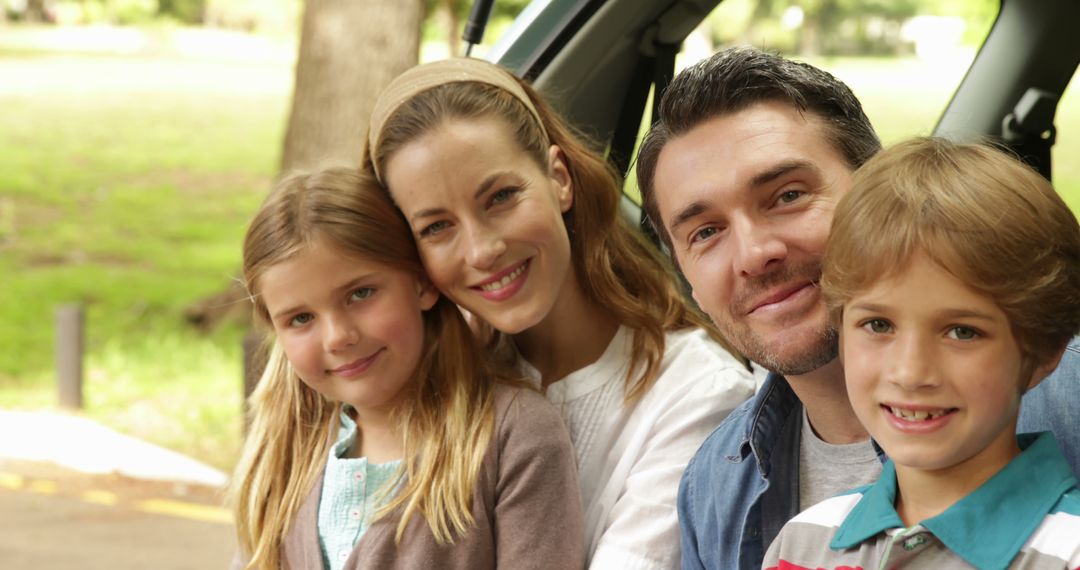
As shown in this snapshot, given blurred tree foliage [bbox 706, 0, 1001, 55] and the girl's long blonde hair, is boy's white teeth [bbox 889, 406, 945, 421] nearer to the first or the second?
the girl's long blonde hair

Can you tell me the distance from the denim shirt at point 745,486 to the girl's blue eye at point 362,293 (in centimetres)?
70

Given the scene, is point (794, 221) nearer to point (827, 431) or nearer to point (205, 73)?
point (827, 431)

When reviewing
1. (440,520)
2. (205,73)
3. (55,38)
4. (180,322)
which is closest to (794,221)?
(440,520)

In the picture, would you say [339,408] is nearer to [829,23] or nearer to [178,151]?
[178,151]

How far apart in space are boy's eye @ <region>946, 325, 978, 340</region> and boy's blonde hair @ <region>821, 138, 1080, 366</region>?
0.15 ft

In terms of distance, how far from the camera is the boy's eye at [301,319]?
Answer: 252cm

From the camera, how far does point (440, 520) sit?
234cm

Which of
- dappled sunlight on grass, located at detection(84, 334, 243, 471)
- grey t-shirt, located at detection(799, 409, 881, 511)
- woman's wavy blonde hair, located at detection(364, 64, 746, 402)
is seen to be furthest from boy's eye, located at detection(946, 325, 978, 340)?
dappled sunlight on grass, located at detection(84, 334, 243, 471)

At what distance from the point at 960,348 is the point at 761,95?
67 centimetres

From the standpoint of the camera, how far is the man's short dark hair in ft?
6.82

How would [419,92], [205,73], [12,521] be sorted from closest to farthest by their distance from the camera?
[419,92] → [12,521] → [205,73]

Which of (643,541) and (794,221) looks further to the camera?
(643,541)

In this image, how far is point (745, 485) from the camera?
2145 mm

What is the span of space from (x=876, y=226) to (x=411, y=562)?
1.13m
